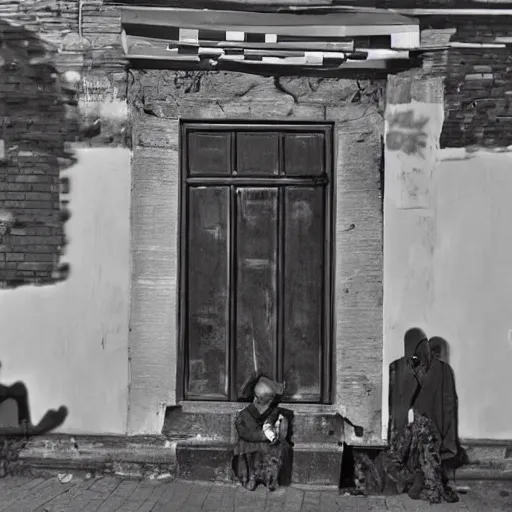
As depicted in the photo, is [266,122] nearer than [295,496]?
No

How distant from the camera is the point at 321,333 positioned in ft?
19.4

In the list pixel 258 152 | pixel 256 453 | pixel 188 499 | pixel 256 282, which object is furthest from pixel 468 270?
pixel 188 499

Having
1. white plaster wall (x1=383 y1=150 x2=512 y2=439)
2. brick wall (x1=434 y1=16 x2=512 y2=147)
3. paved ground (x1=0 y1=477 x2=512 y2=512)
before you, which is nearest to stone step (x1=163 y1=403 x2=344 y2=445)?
paved ground (x1=0 y1=477 x2=512 y2=512)

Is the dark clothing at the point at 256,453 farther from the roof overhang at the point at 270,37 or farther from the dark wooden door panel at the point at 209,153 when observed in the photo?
the roof overhang at the point at 270,37

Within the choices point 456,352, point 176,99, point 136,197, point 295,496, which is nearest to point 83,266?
point 136,197

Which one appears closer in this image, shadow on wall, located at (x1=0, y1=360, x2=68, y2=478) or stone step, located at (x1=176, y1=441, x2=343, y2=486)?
stone step, located at (x1=176, y1=441, x2=343, y2=486)

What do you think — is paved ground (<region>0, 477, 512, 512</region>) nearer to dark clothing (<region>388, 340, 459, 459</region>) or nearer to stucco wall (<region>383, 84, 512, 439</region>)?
dark clothing (<region>388, 340, 459, 459</region>)

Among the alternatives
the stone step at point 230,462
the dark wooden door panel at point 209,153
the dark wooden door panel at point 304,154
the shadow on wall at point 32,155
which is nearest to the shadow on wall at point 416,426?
the stone step at point 230,462

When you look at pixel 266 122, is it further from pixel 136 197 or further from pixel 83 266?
pixel 83 266

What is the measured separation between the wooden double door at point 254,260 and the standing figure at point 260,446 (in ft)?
1.25

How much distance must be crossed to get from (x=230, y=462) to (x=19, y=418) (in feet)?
5.66

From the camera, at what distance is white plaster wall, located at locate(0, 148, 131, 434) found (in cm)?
578

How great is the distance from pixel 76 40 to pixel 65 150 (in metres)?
0.87

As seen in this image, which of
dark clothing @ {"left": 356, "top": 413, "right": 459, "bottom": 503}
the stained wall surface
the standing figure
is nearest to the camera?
dark clothing @ {"left": 356, "top": 413, "right": 459, "bottom": 503}
